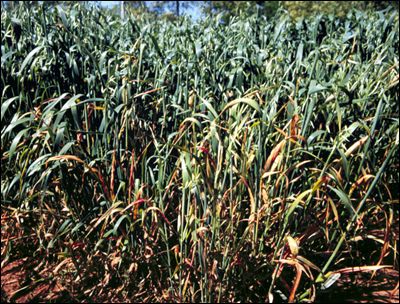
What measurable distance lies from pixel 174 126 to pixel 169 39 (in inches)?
64.8

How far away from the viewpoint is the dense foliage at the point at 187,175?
209 cm

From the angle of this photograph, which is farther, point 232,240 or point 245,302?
point 245,302

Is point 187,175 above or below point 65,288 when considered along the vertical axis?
above

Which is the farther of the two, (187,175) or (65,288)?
(65,288)

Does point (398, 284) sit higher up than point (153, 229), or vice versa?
point (153, 229)

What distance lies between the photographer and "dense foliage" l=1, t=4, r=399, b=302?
2088 millimetres

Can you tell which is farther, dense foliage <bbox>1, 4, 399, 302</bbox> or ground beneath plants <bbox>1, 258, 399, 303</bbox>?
ground beneath plants <bbox>1, 258, 399, 303</bbox>

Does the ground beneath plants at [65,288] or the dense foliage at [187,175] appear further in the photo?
the ground beneath plants at [65,288]

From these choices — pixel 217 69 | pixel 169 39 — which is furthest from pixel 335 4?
pixel 217 69

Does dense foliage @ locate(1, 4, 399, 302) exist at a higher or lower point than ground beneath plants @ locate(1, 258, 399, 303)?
higher

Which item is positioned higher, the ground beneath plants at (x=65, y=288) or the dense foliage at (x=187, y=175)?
the dense foliage at (x=187, y=175)

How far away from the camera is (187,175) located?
77.5 inches

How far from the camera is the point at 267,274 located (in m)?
2.27

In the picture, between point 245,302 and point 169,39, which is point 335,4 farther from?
point 245,302
